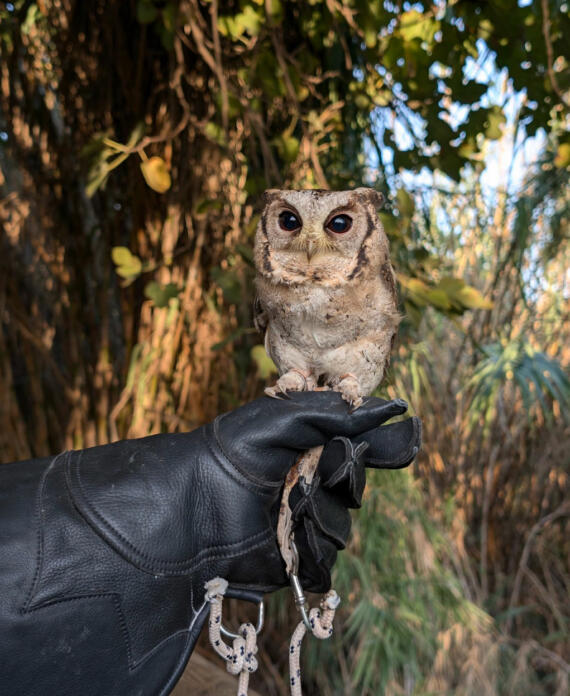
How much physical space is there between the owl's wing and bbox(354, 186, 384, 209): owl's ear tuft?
0.27 meters

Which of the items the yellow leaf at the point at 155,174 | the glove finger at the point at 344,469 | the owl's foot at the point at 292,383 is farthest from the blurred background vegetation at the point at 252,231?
the glove finger at the point at 344,469

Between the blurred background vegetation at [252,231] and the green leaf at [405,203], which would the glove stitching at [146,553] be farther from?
the green leaf at [405,203]

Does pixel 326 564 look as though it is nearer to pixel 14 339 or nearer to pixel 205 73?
pixel 205 73

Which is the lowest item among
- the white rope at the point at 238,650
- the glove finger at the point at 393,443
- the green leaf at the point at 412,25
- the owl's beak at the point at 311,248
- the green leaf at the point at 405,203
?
the white rope at the point at 238,650

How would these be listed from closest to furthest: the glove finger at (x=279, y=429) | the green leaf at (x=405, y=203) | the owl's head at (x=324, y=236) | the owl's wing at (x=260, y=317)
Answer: the glove finger at (x=279, y=429) → the owl's head at (x=324, y=236) → the owl's wing at (x=260, y=317) → the green leaf at (x=405, y=203)

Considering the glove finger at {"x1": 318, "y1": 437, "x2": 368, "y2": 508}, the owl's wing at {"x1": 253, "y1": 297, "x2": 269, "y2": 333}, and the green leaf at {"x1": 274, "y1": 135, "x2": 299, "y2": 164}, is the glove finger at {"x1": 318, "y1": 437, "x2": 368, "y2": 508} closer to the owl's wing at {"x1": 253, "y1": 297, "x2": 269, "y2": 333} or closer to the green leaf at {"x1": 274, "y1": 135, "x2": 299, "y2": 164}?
the owl's wing at {"x1": 253, "y1": 297, "x2": 269, "y2": 333}

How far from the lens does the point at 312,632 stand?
2.56 feet

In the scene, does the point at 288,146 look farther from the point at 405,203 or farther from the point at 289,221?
the point at 289,221

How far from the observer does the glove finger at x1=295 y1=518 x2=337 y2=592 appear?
882 millimetres

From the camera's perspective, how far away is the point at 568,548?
2.45m

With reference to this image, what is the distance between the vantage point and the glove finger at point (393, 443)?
2.91 ft

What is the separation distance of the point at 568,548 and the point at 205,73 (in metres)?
2.32

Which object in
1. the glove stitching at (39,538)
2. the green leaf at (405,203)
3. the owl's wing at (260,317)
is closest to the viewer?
the glove stitching at (39,538)

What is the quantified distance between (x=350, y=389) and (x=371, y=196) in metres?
0.33
